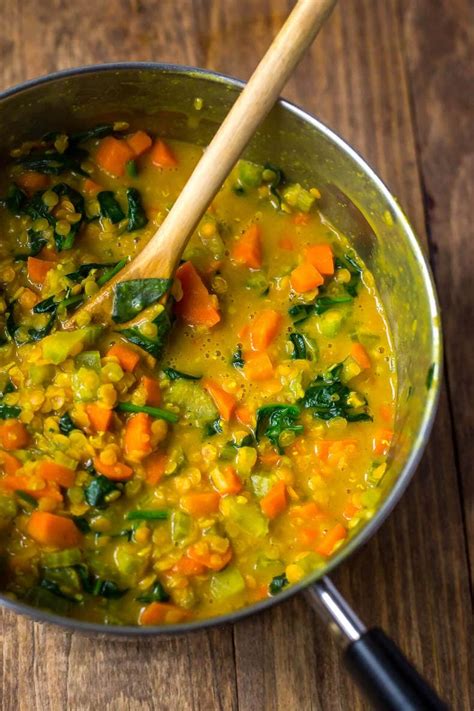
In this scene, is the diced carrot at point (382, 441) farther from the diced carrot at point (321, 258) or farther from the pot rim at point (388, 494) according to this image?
the diced carrot at point (321, 258)

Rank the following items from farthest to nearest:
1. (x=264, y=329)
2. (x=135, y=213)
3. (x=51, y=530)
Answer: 1. (x=135, y=213)
2. (x=264, y=329)
3. (x=51, y=530)

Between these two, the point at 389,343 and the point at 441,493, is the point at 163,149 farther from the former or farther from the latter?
the point at 441,493

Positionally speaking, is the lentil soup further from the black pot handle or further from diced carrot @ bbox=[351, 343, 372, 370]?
the black pot handle

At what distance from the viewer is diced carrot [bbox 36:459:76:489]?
3012 mm

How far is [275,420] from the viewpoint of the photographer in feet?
10.5

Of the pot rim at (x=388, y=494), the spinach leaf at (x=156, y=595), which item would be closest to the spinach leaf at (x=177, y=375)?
the spinach leaf at (x=156, y=595)

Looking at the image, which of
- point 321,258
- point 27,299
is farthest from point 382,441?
point 27,299

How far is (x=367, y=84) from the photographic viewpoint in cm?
378

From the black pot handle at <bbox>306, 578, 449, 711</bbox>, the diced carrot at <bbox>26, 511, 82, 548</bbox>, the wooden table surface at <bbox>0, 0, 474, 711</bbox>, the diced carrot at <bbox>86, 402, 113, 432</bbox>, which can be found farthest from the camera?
the wooden table surface at <bbox>0, 0, 474, 711</bbox>

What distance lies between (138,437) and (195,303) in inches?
21.0

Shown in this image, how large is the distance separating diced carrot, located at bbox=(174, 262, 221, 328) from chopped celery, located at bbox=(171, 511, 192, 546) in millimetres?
676

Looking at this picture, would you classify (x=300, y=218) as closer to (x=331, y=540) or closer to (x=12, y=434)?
(x=331, y=540)

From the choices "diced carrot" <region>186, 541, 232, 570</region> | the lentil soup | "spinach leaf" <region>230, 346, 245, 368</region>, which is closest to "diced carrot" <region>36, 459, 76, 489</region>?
the lentil soup

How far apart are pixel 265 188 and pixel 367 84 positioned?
69 centimetres
